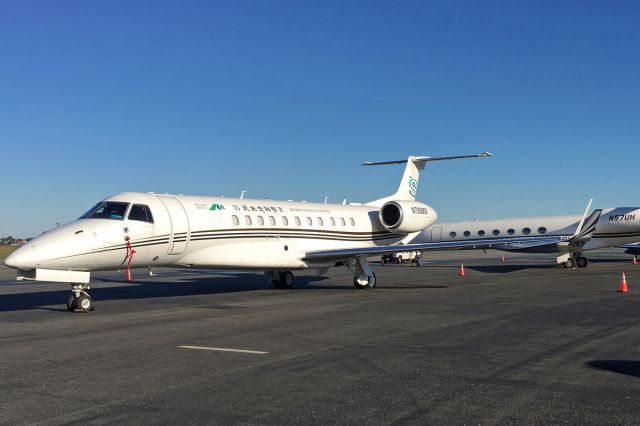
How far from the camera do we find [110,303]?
16734mm

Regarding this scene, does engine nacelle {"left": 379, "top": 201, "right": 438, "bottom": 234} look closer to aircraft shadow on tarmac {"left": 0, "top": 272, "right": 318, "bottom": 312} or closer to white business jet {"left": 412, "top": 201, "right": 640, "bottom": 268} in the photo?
aircraft shadow on tarmac {"left": 0, "top": 272, "right": 318, "bottom": 312}

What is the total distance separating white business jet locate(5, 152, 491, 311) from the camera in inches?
557

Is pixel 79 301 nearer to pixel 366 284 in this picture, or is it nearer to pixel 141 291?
pixel 141 291

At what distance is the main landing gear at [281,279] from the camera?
22.6m

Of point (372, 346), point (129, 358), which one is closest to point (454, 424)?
point (372, 346)

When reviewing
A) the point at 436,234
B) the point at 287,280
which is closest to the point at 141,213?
the point at 287,280

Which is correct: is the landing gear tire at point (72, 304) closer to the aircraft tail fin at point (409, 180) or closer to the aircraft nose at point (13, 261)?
the aircraft nose at point (13, 261)

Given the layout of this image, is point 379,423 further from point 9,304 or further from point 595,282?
point 595,282

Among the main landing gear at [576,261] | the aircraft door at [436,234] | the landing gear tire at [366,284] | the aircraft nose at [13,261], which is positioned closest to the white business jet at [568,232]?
the main landing gear at [576,261]

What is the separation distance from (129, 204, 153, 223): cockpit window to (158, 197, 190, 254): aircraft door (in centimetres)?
71

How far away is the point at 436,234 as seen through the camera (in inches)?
1773

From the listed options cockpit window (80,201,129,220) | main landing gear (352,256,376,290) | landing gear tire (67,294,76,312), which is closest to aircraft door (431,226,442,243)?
main landing gear (352,256,376,290)

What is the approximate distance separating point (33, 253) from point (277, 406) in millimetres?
9574

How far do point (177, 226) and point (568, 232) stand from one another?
90.7 feet
